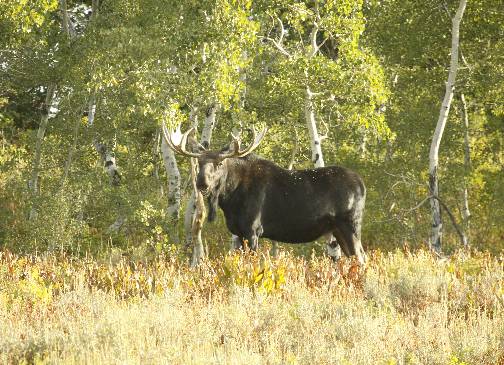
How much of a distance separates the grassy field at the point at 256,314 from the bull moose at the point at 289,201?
1706 millimetres

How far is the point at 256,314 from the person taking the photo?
8.29 metres

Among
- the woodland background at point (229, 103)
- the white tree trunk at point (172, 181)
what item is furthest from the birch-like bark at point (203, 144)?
the white tree trunk at point (172, 181)

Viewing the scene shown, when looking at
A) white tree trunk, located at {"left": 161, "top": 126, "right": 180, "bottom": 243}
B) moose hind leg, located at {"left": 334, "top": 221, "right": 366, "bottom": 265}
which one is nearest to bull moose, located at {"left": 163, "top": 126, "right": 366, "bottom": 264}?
moose hind leg, located at {"left": 334, "top": 221, "right": 366, "bottom": 265}

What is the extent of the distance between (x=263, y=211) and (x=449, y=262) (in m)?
2.99

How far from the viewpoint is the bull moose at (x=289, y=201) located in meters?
12.5

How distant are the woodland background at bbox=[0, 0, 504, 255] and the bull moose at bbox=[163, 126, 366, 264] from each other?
1.58 meters

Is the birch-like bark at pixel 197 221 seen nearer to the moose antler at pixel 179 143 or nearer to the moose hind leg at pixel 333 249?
the moose antler at pixel 179 143

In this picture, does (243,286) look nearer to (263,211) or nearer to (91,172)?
(263,211)

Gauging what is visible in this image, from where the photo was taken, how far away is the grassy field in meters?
7.09

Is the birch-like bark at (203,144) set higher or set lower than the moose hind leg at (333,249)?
higher

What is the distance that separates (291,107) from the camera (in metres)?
18.2

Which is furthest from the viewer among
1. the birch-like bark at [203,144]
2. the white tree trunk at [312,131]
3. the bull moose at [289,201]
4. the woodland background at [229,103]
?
the birch-like bark at [203,144]

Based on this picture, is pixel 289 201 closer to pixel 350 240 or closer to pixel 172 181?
pixel 350 240

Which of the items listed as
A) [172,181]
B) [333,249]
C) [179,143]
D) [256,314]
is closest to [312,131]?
[333,249]
